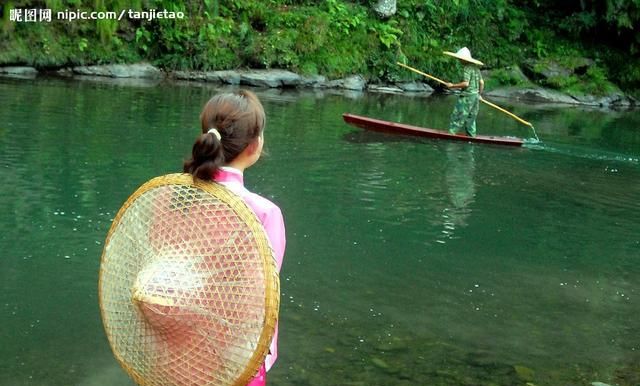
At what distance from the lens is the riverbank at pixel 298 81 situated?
63.1 feet

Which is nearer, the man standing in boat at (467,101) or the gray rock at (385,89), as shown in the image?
the man standing in boat at (467,101)

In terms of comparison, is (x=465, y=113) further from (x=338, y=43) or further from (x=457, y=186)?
(x=338, y=43)

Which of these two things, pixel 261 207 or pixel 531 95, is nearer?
pixel 261 207

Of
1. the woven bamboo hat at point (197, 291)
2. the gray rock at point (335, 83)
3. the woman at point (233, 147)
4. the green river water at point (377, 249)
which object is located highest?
the woman at point (233, 147)

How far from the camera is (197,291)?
237cm

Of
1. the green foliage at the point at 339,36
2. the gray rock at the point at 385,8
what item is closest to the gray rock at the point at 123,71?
the green foliage at the point at 339,36

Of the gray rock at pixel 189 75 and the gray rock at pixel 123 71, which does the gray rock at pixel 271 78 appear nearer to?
the gray rock at pixel 189 75

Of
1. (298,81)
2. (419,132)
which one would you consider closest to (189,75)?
(298,81)

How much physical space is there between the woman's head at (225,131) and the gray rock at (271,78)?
18.3 m

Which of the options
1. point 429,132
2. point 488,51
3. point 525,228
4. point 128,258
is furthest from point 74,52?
point 128,258

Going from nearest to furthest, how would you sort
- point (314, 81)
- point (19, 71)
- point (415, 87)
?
1. point (19, 71)
2. point (314, 81)
3. point (415, 87)

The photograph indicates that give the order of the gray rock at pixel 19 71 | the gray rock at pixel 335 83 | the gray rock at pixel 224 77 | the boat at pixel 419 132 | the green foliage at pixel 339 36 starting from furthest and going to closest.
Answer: the gray rock at pixel 335 83 → the gray rock at pixel 224 77 → the green foliage at pixel 339 36 → the gray rock at pixel 19 71 → the boat at pixel 419 132

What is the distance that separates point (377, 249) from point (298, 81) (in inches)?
577

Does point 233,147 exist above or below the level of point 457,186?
above
